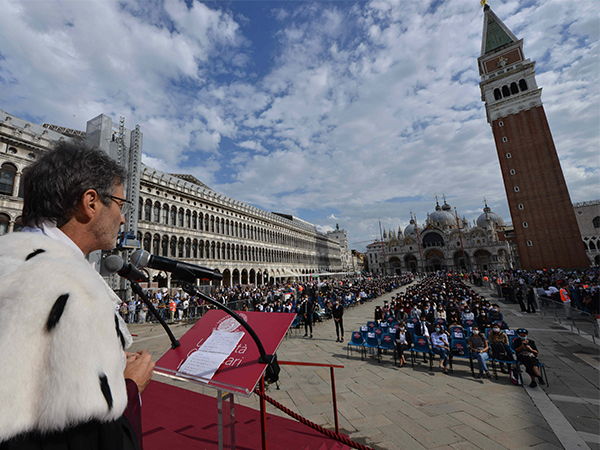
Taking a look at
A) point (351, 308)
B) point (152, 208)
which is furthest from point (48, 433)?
point (152, 208)

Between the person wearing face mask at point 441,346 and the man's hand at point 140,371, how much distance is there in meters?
7.37

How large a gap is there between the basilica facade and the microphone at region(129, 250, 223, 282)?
6550 cm

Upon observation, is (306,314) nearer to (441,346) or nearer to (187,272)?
(441,346)

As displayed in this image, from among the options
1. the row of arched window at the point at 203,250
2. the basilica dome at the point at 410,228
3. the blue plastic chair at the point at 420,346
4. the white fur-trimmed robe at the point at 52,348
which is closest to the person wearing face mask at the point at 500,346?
the blue plastic chair at the point at 420,346

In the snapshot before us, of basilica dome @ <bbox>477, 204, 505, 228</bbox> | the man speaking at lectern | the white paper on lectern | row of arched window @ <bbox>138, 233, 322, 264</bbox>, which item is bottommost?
the white paper on lectern

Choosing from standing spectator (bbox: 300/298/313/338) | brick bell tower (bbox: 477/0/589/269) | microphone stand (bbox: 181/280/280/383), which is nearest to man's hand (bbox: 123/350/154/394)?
microphone stand (bbox: 181/280/280/383)

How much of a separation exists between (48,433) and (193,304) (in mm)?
17373

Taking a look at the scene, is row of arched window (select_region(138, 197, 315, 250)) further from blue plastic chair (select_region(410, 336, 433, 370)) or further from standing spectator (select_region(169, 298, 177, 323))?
blue plastic chair (select_region(410, 336, 433, 370))

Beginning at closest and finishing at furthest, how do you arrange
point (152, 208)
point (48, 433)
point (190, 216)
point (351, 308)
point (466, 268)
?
point (48, 433) < point (351, 308) < point (152, 208) < point (190, 216) < point (466, 268)

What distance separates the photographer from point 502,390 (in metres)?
5.64

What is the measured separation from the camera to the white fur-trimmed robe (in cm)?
80

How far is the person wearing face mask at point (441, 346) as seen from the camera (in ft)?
22.4

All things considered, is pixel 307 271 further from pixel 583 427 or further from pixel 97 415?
pixel 97 415

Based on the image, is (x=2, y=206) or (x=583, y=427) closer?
(x=583, y=427)
